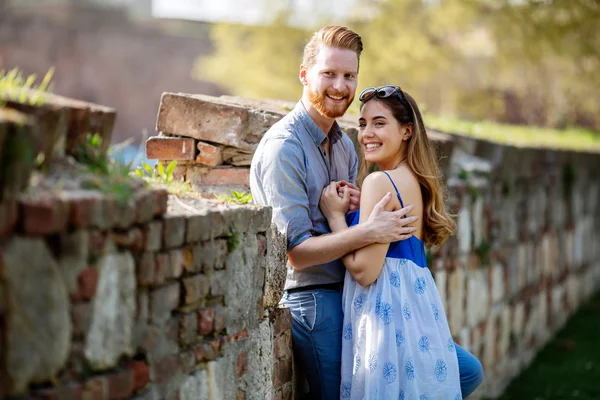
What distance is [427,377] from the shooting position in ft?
10.3

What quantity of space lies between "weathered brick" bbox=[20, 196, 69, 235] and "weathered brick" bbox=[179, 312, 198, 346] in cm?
69

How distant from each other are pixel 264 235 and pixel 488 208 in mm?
3647

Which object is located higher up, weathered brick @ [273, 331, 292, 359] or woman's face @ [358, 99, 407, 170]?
woman's face @ [358, 99, 407, 170]

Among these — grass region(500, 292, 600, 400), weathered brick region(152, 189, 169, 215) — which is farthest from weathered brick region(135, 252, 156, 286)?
grass region(500, 292, 600, 400)

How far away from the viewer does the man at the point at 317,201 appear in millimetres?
3176

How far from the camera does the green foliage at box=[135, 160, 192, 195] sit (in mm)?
2740

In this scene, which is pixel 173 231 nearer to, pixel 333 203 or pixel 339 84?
pixel 333 203

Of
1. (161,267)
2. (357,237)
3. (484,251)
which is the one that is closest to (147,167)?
(161,267)

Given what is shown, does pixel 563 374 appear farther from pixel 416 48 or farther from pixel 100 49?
pixel 100 49

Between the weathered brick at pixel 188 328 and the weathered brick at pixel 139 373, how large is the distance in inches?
8.8

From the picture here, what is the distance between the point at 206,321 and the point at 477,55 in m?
16.0

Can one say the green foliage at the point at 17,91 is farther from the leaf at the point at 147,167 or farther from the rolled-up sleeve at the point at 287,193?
the rolled-up sleeve at the point at 287,193

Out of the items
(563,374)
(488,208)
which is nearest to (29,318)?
(488,208)

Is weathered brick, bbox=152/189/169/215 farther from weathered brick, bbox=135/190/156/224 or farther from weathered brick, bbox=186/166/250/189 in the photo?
weathered brick, bbox=186/166/250/189
